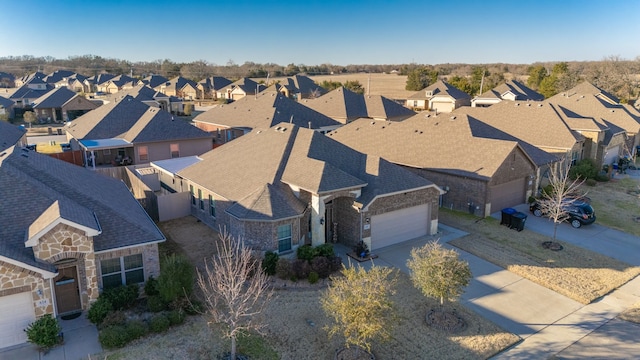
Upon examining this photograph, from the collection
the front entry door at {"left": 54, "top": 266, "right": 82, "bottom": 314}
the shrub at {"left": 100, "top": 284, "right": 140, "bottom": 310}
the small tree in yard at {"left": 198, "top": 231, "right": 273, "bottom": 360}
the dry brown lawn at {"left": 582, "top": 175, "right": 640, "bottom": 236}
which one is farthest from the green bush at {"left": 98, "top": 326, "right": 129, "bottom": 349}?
the dry brown lawn at {"left": 582, "top": 175, "right": 640, "bottom": 236}

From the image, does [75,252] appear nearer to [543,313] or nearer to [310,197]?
[310,197]

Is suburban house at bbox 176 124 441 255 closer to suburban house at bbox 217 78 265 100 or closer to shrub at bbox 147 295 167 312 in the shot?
shrub at bbox 147 295 167 312

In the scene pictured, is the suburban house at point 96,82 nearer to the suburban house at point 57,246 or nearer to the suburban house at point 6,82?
the suburban house at point 6,82

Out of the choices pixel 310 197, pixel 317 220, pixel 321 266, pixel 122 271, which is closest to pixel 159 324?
pixel 122 271

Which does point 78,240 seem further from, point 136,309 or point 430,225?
point 430,225

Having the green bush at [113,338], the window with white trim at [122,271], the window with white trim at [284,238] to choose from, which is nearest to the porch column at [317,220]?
the window with white trim at [284,238]

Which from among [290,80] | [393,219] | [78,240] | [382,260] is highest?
[290,80]

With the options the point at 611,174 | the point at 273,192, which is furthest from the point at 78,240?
the point at 611,174
